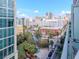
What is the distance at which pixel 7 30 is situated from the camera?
17.7 feet

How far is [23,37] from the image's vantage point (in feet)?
48.9

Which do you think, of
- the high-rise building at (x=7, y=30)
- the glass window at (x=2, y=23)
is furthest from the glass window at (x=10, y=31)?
the glass window at (x=2, y=23)

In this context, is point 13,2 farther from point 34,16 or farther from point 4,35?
point 34,16

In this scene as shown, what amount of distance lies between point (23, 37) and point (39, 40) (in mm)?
4028

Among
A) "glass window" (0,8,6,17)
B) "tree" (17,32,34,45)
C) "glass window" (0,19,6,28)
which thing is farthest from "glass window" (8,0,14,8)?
"tree" (17,32,34,45)

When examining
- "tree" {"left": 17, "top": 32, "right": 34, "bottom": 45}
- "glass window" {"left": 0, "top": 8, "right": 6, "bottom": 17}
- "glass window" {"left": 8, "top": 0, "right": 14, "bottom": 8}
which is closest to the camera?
"glass window" {"left": 0, "top": 8, "right": 6, "bottom": 17}

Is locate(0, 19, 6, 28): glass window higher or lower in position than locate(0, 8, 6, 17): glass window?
lower

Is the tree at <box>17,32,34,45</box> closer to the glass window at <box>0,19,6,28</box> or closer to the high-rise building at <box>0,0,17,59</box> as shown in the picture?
the high-rise building at <box>0,0,17,59</box>

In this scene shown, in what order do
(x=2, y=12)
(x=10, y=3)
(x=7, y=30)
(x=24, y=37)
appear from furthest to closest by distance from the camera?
(x=24, y=37) < (x=10, y=3) < (x=7, y=30) < (x=2, y=12)

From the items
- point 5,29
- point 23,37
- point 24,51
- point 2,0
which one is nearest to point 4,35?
point 5,29

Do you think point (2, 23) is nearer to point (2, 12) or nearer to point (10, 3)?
point (2, 12)

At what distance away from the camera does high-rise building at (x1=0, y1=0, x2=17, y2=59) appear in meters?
5.01

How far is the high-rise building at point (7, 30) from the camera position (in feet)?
16.4

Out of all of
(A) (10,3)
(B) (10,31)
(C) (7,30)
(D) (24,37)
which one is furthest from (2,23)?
(D) (24,37)
